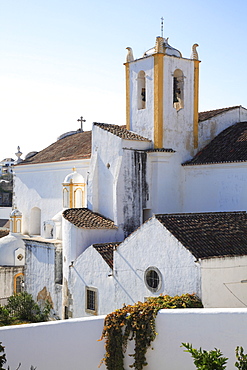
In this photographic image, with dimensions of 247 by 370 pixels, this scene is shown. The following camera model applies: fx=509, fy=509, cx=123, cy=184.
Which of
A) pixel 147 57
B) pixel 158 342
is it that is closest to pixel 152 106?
pixel 147 57

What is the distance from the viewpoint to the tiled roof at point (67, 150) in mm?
22516

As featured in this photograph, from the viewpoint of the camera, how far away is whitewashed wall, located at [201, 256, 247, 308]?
12.6 meters

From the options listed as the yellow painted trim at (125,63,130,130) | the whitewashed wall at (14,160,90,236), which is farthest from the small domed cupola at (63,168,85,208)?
the yellow painted trim at (125,63,130,130)

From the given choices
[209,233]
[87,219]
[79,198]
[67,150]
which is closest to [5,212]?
[67,150]

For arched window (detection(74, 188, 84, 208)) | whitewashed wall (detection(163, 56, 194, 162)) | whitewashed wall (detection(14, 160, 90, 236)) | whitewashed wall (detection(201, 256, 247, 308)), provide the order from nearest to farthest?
whitewashed wall (detection(201, 256, 247, 308)), whitewashed wall (detection(163, 56, 194, 162)), arched window (detection(74, 188, 84, 208)), whitewashed wall (detection(14, 160, 90, 236))

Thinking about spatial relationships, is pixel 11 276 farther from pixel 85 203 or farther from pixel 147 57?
pixel 147 57

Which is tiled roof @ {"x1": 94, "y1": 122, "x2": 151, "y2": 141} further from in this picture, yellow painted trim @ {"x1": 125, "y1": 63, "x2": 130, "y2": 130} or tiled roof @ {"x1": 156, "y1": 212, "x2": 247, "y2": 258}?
tiled roof @ {"x1": 156, "y1": 212, "x2": 247, "y2": 258}

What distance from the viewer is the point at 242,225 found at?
14.9 meters

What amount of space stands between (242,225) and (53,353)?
6925 mm

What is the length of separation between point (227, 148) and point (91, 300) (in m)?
7.17

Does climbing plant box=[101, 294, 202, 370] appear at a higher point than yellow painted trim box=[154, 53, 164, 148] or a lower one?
lower

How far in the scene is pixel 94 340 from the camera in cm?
1097

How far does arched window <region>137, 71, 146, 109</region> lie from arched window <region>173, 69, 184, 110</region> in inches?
45.3

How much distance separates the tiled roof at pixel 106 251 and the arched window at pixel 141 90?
5768mm
